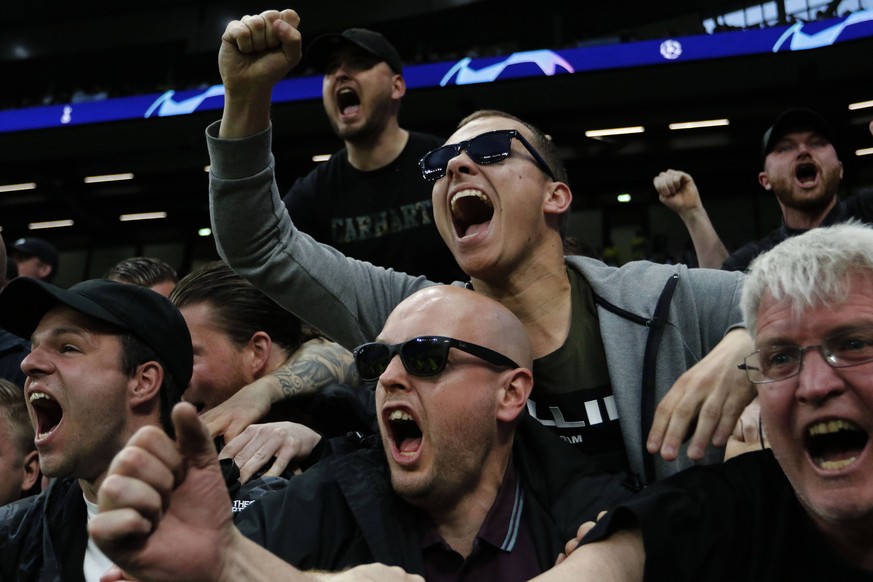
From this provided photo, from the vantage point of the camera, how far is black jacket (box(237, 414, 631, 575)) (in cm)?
186

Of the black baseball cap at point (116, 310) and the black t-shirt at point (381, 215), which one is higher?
the black t-shirt at point (381, 215)

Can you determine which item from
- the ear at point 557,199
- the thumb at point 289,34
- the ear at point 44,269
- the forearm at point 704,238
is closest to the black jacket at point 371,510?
the ear at point 557,199

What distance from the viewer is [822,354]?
152cm

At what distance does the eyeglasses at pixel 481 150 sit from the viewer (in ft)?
8.27

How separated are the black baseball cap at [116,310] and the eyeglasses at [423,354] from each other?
1.94 ft

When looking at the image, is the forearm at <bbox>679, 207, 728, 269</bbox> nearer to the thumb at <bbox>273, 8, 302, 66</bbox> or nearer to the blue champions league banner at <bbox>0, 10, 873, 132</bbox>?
the thumb at <bbox>273, 8, 302, 66</bbox>

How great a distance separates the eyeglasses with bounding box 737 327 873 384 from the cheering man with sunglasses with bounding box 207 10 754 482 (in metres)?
0.46

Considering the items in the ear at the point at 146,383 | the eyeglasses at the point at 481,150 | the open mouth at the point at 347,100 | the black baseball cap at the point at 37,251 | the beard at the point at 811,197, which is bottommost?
the ear at the point at 146,383

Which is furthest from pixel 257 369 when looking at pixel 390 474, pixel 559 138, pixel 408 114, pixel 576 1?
pixel 576 1

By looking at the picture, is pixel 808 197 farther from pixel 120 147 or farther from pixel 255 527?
pixel 120 147

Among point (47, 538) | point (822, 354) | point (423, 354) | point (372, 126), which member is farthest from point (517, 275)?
point (372, 126)

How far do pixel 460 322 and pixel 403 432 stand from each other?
275 millimetres

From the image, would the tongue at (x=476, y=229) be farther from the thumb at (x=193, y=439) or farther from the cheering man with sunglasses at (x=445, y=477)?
the thumb at (x=193, y=439)

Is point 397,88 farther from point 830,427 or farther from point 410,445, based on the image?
point 830,427
